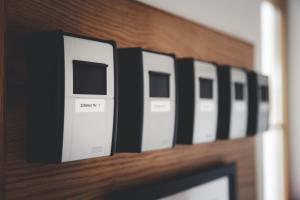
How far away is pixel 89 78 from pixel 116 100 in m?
0.08

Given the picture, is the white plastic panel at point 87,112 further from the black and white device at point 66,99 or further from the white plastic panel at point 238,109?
the white plastic panel at point 238,109

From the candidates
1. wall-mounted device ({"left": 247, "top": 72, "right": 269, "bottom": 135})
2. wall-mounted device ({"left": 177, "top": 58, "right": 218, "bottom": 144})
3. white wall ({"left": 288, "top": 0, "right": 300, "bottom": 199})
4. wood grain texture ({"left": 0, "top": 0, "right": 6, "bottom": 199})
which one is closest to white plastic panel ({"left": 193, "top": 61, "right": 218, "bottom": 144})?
wall-mounted device ({"left": 177, "top": 58, "right": 218, "bottom": 144})

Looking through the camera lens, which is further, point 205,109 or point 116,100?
point 205,109

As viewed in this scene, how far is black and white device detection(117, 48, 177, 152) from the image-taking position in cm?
87

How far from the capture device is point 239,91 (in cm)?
132

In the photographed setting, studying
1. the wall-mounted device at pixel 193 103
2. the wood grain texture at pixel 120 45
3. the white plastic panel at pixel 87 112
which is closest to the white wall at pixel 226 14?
the wood grain texture at pixel 120 45

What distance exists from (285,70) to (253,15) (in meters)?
0.55

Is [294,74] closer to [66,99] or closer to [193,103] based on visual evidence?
[193,103]

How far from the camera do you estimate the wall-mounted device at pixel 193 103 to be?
108 centimetres

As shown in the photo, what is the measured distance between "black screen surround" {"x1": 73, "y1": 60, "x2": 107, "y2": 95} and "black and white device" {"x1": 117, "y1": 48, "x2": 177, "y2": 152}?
11 centimetres

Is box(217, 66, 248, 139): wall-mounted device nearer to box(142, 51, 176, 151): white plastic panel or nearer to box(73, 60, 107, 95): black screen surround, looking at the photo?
box(142, 51, 176, 151): white plastic panel

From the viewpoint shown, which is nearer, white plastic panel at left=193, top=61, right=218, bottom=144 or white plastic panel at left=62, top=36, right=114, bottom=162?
white plastic panel at left=62, top=36, right=114, bottom=162

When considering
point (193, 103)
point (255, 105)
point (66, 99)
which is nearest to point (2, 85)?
point (66, 99)

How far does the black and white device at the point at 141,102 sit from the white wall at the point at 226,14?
0.24 meters
